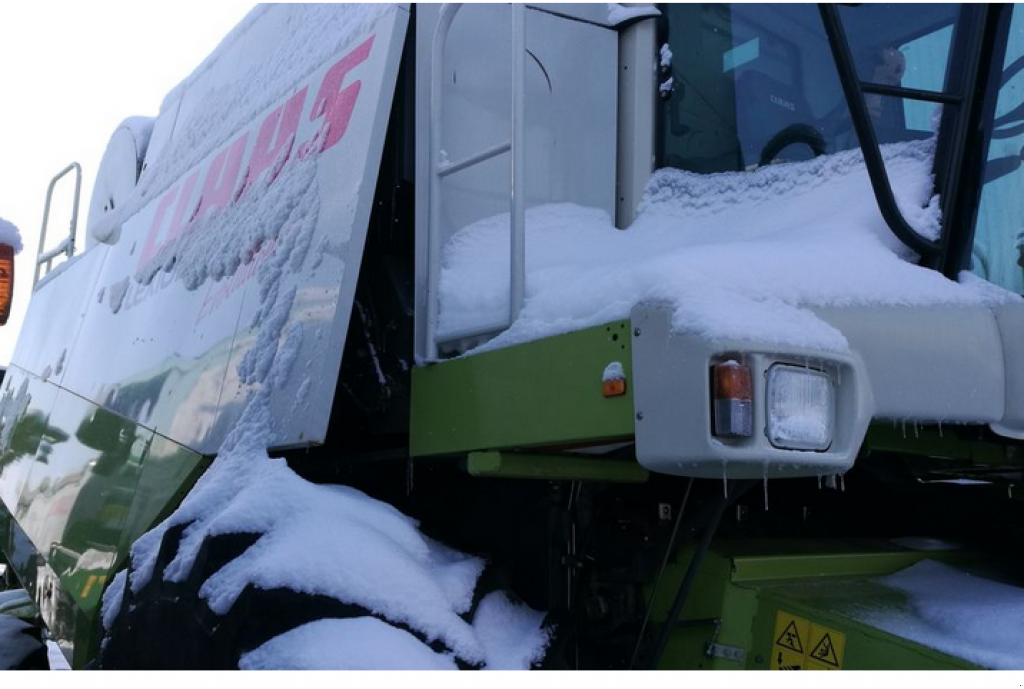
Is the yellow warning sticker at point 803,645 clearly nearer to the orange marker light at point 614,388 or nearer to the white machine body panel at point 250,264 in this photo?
the orange marker light at point 614,388

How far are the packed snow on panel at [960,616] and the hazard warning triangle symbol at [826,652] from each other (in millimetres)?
87

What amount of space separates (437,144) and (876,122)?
0.97 meters

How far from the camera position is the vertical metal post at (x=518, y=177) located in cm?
218

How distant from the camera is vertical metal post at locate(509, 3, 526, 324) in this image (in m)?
2.18

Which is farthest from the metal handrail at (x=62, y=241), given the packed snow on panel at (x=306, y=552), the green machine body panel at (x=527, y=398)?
the green machine body panel at (x=527, y=398)

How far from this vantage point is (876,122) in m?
2.31

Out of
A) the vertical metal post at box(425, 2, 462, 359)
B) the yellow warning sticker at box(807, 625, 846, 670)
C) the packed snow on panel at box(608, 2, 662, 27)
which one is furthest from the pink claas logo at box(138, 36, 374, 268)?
the yellow warning sticker at box(807, 625, 846, 670)

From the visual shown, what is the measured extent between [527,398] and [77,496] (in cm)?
219

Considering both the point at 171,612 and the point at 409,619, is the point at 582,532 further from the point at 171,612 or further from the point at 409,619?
the point at 171,612

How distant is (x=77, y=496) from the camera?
3.68 m

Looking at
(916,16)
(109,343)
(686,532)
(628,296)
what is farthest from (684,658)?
(109,343)

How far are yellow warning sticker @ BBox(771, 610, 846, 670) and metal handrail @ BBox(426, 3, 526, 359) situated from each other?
85 cm

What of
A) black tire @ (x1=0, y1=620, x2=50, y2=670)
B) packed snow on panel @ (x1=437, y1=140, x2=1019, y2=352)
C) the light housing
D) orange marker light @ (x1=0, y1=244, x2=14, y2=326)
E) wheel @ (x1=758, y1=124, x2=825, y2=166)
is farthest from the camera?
black tire @ (x1=0, y1=620, x2=50, y2=670)

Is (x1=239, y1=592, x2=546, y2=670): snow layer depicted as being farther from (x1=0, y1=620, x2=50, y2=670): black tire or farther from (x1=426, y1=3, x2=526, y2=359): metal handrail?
(x1=0, y1=620, x2=50, y2=670): black tire
